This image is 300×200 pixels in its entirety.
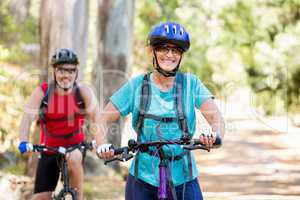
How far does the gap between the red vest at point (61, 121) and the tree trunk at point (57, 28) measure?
3287mm

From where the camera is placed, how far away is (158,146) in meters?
4.51

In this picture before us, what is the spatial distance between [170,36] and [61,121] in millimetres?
2755

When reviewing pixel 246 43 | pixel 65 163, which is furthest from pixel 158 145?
pixel 246 43

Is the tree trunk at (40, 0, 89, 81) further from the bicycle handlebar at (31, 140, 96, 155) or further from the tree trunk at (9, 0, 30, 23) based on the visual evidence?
the tree trunk at (9, 0, 30, 23)

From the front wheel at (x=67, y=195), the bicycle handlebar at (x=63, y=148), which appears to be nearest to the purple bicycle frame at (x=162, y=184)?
the bicycle handlebar at (x=63, y=148)

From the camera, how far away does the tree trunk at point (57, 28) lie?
415 inches

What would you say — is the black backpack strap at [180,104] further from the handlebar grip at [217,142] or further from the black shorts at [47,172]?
the black shorts at [47,172]

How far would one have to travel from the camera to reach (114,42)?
44.4 feet

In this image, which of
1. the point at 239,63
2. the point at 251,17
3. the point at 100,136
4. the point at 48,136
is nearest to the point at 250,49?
the point at 239,63

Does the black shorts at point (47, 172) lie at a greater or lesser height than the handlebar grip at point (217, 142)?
lesser

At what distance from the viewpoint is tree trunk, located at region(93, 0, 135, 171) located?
13.5m

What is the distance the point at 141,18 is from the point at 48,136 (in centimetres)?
1496

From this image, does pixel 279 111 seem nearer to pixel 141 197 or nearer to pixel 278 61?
pixel 278 61

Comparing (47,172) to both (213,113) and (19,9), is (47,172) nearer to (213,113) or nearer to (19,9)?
(213,113)
